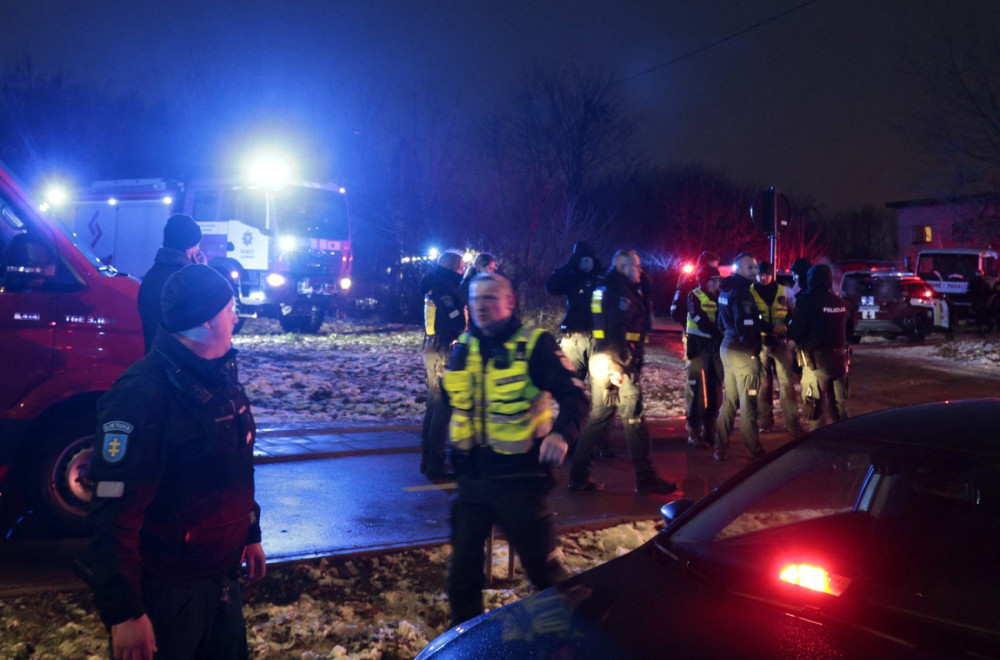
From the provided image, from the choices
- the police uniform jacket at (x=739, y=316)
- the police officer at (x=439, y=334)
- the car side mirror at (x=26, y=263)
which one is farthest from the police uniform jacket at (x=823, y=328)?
the car side mirror at (x=26, y=263)

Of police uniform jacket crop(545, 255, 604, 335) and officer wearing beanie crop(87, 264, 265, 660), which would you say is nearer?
officer wearing beanie crop(87, 264, 265, 660)

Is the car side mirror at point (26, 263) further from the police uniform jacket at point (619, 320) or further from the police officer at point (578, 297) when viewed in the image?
the police officer at point (578, 297)

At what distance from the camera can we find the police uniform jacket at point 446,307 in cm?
750

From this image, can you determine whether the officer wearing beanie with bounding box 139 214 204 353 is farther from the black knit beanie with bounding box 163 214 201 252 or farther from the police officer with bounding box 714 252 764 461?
the police officer with bounding box 714 252 764 461

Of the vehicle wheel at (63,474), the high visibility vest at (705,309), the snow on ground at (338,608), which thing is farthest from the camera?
the high visibility vest at (705,309)

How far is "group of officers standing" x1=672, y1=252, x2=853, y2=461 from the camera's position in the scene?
850cm

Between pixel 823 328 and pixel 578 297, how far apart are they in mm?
2373

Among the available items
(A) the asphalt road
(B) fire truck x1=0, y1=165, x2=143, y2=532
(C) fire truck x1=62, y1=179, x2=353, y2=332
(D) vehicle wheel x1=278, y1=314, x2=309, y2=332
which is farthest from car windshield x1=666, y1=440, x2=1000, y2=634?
(D) vehicle wheel x1=278, y1=314, x2=309, y2=332

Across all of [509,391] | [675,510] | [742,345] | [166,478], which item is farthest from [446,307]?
[166,478]

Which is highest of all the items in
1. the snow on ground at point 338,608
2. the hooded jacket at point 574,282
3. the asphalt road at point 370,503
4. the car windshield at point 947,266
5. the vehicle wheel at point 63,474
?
the car windshield at point 947,266

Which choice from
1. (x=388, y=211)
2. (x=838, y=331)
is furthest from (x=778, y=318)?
(x=388, y=211)

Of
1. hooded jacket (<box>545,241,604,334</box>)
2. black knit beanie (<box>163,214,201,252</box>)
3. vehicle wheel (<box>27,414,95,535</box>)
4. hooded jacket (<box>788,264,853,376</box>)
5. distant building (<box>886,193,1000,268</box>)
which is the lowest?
vehicle wheel (<box>27,414,95,535</box>)

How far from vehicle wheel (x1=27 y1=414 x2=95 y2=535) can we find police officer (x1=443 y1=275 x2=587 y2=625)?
3026 millimetres

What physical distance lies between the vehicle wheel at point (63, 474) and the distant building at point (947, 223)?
2190cm
